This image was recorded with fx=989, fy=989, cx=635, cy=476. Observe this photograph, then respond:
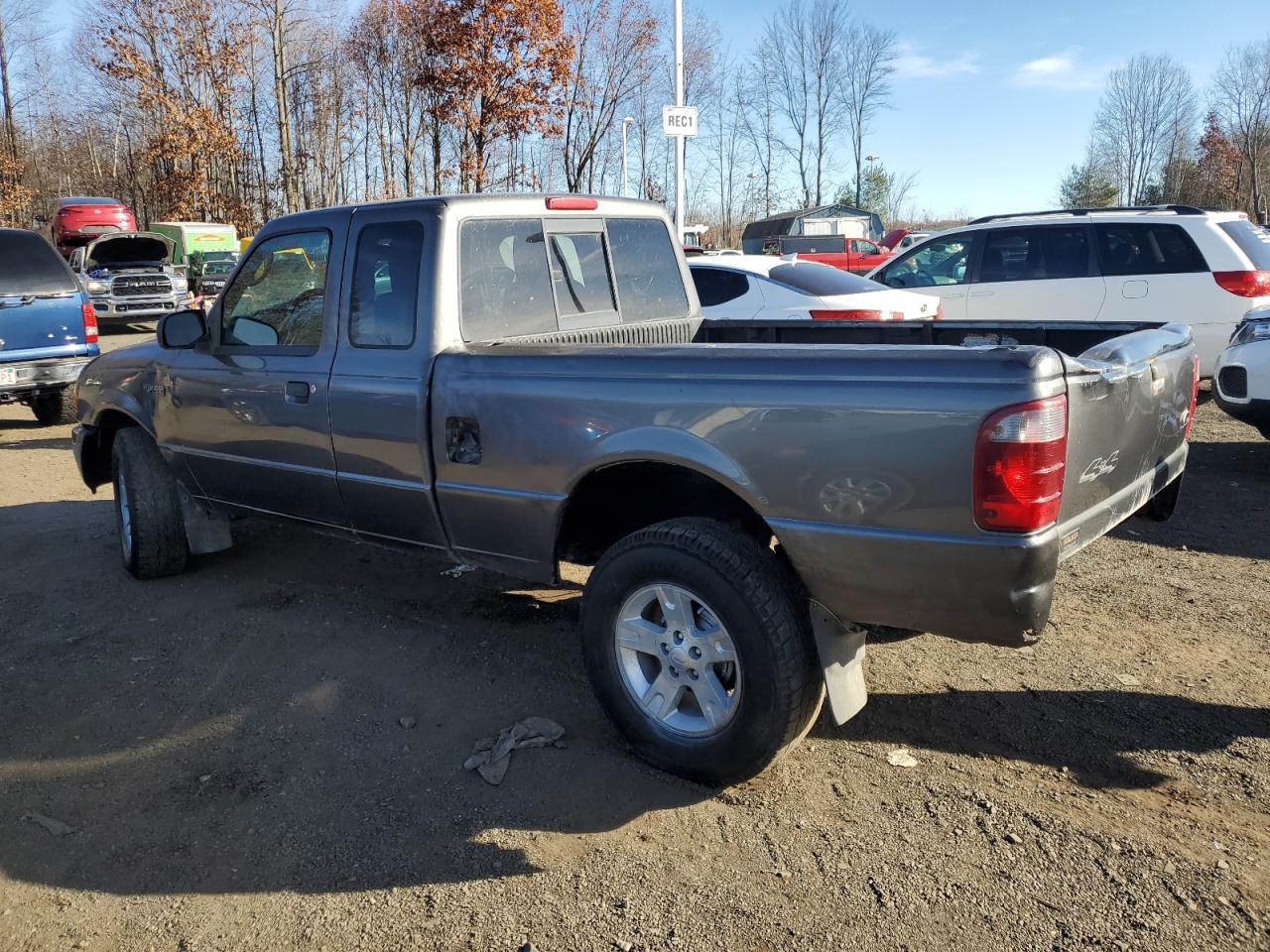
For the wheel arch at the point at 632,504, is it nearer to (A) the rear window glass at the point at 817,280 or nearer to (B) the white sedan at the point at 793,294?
(B) the white sedan at the point at 793,294

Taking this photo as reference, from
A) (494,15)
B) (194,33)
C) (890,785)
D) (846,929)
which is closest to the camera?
(846,929)

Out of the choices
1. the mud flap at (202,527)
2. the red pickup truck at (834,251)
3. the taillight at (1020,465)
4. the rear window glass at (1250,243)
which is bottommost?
the mud flap at (202,527)

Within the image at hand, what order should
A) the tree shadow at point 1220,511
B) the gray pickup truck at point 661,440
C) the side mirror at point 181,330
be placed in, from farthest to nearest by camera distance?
the tree shadow at point 1220,511 → the side mirror at point 181,330 → the gray pickup truck at point 661,440

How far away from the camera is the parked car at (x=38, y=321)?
9.34 metres

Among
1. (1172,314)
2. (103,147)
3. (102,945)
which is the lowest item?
(102,945)

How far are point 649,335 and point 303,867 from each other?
8.92 feet

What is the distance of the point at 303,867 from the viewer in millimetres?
2889

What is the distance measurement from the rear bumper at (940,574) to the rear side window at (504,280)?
5.25 feet

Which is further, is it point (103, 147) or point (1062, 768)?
point (103, 147)

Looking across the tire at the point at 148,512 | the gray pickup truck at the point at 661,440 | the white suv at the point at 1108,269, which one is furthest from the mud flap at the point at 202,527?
the white suv at the point at 1108,269

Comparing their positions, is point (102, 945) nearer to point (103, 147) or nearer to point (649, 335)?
point (649, 335)

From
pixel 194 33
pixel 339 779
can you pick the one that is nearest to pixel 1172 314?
pixel 339 779

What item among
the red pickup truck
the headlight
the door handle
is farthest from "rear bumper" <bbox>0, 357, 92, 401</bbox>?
the red pickup truck

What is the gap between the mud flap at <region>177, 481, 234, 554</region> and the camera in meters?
5.28
